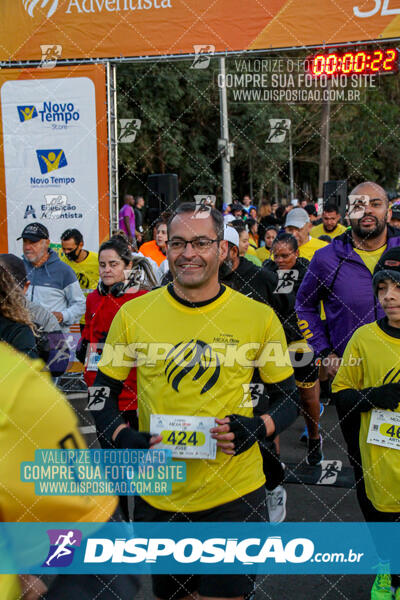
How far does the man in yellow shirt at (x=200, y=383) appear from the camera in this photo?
8.58 ft

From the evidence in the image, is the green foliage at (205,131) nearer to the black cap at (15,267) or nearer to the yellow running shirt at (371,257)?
the yellow running shirt at (371,257)

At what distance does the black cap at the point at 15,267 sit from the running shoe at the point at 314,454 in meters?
3.51

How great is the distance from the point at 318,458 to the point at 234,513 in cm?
313

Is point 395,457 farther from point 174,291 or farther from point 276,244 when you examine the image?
point 276,244

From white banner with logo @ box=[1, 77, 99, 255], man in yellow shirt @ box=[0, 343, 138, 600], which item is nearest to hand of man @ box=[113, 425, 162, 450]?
man in yellow shirt @ box=[0, 343, 138, 600]

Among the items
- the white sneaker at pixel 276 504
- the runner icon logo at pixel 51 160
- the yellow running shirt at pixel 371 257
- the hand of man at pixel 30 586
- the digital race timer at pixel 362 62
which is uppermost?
the digital race timer at pixel 362 62

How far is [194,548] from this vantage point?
266 cm

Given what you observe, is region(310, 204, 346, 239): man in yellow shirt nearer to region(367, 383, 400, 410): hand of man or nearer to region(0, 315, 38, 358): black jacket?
region(367, 383, 400, 410): hand of man

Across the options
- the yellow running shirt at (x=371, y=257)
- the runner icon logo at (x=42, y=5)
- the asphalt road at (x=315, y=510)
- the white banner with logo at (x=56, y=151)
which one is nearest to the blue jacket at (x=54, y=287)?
the asphalt road at (x=315, y=510)

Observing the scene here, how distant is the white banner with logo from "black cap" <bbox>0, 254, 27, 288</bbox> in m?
5.86

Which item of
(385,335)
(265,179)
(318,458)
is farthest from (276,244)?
(265,179)

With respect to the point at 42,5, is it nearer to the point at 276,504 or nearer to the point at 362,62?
the point at 362,62

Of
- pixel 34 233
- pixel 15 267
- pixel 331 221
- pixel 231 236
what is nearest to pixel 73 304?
pixel 34 233

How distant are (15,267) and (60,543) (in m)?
1.37
